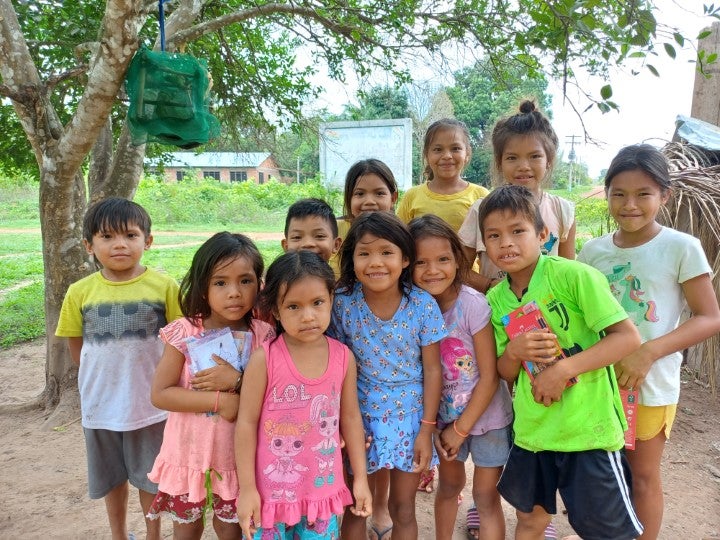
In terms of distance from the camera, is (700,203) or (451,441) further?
(700,203)

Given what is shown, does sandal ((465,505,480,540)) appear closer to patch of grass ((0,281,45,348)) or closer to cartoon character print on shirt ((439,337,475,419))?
cartoon character print on shirt ((439,337,475,419))

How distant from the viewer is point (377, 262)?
177cm

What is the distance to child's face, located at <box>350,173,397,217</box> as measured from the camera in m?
2.41

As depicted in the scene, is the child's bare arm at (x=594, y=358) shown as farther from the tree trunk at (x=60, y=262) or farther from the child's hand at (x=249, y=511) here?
the tree trunk at (x=60, y=262)

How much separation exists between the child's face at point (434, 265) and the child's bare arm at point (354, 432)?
1.30 ft

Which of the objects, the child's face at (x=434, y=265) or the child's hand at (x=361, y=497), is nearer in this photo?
the child's hand at (x=361, y=497)

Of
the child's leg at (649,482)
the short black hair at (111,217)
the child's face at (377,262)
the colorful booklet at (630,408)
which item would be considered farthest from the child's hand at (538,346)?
the short black hair at (111,217)

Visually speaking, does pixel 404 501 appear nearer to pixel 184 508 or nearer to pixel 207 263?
pixel 184 508

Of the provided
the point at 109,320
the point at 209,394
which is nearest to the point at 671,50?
the point at 209,394

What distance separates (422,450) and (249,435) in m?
0.62

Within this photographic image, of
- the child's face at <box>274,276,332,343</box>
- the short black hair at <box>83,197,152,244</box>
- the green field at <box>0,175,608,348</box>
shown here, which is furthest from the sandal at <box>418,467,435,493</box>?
the green field at <box>0,175,608,348</box>

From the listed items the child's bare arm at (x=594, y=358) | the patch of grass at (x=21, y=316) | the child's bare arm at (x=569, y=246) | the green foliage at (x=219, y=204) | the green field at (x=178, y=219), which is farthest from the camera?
the green foliage at (x=219, y=204)

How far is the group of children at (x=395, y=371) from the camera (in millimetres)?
1656

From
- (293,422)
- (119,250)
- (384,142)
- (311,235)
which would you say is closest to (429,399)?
(293,422)
